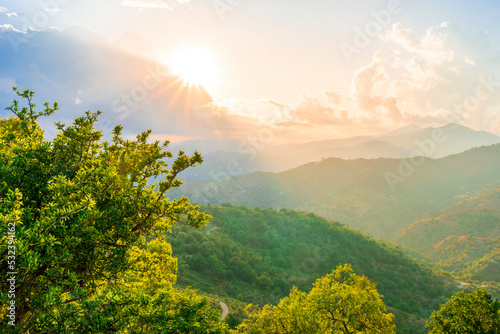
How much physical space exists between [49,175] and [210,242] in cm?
8635

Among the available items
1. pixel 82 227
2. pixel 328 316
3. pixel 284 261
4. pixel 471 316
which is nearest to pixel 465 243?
pixel 284 261

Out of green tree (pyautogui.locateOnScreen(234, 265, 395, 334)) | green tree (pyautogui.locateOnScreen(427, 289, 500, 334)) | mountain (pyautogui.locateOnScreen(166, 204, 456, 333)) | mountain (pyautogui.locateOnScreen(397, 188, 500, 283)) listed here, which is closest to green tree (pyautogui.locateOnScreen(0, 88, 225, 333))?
green tree (pyautogui.locateOnScreen(234, 265, 395, 334))

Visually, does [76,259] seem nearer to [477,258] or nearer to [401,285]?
[401,285]

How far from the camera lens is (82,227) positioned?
9.51 m

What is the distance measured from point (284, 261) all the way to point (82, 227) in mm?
109295

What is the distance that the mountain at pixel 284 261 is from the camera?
7562cm

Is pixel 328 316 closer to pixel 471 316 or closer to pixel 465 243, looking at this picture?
pixel 471 316

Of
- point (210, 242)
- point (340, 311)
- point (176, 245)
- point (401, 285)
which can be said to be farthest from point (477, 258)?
point (340, 311)

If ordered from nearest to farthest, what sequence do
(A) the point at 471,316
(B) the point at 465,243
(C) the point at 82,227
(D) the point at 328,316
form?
(C) the point at 82,227
(A) the point at 471,316
(D) the point at 328,316
(B) the point at 465,243

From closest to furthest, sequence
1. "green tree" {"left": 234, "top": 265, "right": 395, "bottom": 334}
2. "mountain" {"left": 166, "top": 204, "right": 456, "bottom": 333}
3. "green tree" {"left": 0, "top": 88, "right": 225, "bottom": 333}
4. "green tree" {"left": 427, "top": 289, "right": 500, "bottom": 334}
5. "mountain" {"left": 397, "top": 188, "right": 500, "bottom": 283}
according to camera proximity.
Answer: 1. "green tree" {"left": 0, "top": 88, "right": 225, "bottom": 333}
2. "green tree" {"left": 427, "top": 289, "right": 500, "bottom": 334}
3. "green tree" {"left": 234, "top": 265, "right": 395, "bottom": 334}
4. "mountain" {"left": 166, "top": 204, "right": 456, "bottom": 333}
5. "mountain" {"left": 397, "top": 188, "right": 500, "bottom": 283}

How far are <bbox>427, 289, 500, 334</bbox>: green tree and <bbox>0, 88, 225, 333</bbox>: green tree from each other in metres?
18.4

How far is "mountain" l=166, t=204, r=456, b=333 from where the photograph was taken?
75.6 meters

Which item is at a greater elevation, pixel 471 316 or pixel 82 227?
pixel 82 227

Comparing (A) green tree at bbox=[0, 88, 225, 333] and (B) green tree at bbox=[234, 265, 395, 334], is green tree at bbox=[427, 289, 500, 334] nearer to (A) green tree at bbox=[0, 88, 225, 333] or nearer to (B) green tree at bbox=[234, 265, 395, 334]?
(B) green tree at bbox=[234, 265, 395, 334]
